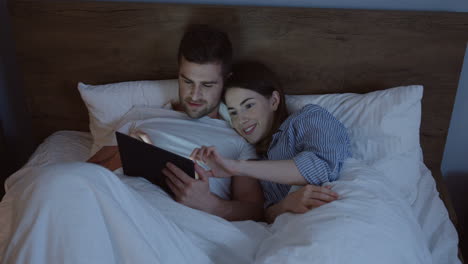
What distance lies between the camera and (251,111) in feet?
4.67

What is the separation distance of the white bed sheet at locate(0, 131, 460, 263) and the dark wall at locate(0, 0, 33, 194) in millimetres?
239

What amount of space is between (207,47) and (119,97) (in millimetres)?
419

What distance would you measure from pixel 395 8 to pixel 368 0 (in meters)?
0.10

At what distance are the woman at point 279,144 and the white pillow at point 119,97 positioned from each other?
0.91 ft

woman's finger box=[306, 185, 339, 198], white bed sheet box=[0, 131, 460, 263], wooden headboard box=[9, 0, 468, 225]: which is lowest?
white bed sheet box=[0, 131, 460, 263]

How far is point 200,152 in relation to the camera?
1221 millimetres

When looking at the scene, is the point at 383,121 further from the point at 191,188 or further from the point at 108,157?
the point at 108,157

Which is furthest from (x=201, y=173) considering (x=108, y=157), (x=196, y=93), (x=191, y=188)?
(x=108, y=157)

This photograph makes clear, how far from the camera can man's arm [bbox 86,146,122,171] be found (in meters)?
1.48

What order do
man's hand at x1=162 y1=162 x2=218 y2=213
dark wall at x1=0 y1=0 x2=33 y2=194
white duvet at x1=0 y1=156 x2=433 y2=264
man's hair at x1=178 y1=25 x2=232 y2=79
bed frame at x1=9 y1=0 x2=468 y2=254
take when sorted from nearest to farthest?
1. white duvet at x1=0 y1=156 x2=433 y2=264
2. man's hand at x1=162 y1=162 x2=218 y2=213
3. man's hair at x1=178 y1=25 x2=232 y2=79
4. bed frame at x1=9 y1=0 x2=468 y2=254
5. dark wall at x1=0 y1=0 x2=33 y2=194

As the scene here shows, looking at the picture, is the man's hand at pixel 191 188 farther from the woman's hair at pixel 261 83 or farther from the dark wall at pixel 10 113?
the dark wall at pixel 10 113

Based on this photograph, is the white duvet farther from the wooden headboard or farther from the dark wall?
the dark wall

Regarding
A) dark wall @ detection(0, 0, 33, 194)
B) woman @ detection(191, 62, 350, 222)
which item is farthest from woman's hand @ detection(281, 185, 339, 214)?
dark wall @ detection(0, 0, 33, 194)

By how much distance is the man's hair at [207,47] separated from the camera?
4.65ft
